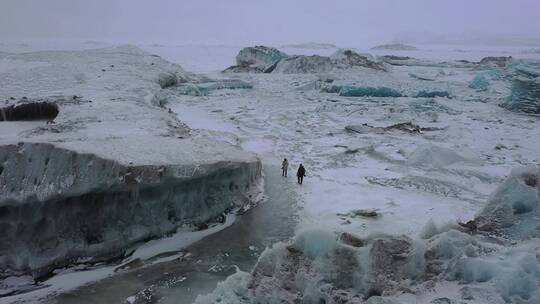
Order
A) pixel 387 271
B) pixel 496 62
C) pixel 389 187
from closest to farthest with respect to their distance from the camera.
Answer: pixel 387 271 < pixel 389 187 < pixel 496 62

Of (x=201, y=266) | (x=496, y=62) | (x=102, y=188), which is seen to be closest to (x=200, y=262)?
(x=201, y=266)

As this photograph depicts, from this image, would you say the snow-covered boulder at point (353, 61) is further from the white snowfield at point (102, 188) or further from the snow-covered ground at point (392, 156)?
the white snowfield at point (102, 188)

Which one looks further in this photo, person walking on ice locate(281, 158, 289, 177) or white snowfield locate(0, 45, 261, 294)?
person walking on ice locate(281, 158, 289, 177)

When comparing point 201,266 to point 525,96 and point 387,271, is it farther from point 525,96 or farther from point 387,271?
point 525,96

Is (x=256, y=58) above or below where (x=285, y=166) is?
above

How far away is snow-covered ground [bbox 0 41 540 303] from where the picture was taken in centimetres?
490

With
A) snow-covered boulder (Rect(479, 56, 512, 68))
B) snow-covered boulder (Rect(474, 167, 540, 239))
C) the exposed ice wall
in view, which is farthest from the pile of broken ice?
snow-covered boulder (Rect(479, 56, 512, 68))

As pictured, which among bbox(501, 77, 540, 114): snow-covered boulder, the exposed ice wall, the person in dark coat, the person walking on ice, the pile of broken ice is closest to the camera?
the pile of broken ice

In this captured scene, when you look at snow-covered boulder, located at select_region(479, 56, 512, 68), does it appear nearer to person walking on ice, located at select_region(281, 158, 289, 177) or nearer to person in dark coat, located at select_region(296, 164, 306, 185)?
person walking on ice, located at select_region(281, 158, 289, 177)

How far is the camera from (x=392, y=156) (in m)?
13.6

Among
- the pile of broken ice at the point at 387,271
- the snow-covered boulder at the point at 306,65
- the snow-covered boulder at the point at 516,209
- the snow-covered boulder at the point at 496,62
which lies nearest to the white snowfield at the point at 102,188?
the pile of broken ice at the point at 387,271

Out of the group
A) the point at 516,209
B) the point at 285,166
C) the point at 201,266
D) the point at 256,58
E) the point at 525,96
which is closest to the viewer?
the point at 516,209

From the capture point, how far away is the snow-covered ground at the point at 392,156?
16.1 ft

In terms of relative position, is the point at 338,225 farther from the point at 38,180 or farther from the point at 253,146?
the point at 253,146
